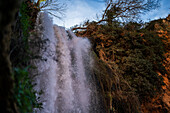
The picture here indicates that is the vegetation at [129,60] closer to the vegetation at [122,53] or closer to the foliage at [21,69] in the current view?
the vegetation at [122,53]

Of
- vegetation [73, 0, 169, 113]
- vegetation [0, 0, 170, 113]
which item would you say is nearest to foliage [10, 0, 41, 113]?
vegetation [0, 0, 170, 113]

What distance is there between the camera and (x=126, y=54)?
204 inches

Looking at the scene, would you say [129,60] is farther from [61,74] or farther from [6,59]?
[6,59]

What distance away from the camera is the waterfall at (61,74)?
2.81 m

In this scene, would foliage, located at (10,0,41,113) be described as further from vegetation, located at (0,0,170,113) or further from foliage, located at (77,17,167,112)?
foliage, located at (77,17,167,112)

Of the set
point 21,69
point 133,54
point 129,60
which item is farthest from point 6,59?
point 133,54

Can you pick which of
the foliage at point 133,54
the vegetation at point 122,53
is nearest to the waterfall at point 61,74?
the vegetation at point 122,53

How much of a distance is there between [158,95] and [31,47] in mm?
4850

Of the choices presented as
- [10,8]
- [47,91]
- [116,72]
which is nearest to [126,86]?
[116,72]

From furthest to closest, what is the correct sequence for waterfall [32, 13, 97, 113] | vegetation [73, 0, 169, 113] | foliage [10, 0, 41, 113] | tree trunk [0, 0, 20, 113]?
vegetation [73, 0, 169, 113] → waterfall [32, 13, 97, 113] → foliage [10, 0, 41, 113] → tree trunk [0, 0, 20, 113]

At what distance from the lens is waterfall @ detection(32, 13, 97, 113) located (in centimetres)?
281

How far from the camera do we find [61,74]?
3.44 meters

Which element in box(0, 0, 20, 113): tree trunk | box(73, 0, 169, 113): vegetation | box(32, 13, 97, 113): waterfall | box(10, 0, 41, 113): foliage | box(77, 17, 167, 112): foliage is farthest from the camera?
box(77, 17, 167, 112): foliage

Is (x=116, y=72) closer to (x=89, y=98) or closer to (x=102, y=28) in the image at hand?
(x=89, y=98)
